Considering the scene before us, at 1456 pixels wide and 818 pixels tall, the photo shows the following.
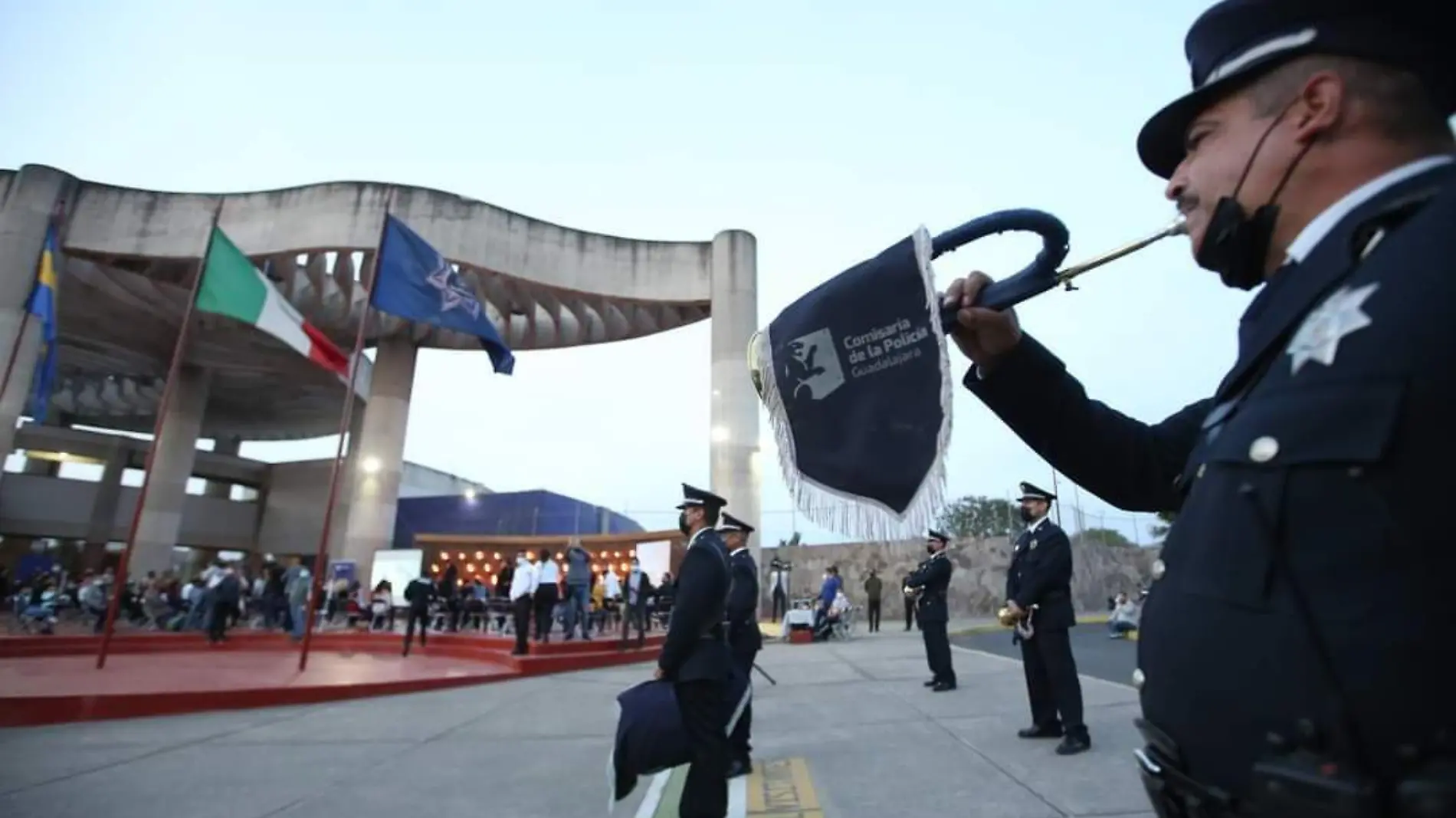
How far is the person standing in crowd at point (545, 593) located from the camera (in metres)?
11.7

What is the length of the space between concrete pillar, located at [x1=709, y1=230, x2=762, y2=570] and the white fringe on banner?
1783cm

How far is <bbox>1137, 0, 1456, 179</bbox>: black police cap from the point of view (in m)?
1.05

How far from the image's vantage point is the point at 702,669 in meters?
3.54

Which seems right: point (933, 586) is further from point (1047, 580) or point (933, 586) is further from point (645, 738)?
point (645, 738)

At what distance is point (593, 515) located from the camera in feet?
97.0

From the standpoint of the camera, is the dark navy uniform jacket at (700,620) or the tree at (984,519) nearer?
the dark navy uniform jacket at (700,620)

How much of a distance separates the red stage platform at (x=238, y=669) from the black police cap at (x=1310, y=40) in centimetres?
911

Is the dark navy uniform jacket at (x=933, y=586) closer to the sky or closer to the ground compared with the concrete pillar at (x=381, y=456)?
closer to the ground

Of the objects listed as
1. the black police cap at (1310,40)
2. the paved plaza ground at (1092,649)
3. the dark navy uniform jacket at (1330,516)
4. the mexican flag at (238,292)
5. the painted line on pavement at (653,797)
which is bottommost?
the painted line on pavement at (653,797)

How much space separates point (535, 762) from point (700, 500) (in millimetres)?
2141

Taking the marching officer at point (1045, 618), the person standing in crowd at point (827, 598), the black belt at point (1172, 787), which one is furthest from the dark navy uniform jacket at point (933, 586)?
the person standing in crowd at point (827, 598)

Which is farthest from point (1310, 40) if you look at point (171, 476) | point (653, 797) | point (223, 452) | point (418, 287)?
point (223, 452)

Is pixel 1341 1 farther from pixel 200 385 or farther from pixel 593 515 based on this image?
pixel 200 385

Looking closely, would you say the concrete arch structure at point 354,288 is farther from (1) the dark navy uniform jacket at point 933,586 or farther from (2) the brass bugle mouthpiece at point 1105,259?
(2) the brass bugle mouthpiece at point 1105,259
